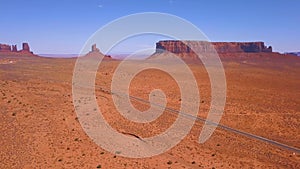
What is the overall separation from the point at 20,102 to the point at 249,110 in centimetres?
2176

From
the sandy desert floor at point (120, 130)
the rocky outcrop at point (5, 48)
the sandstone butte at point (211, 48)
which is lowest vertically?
the sandy desert floor at point (120, 130)

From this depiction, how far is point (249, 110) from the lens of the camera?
103 feet

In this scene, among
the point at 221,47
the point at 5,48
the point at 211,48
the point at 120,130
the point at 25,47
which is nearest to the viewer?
the point at 120,130

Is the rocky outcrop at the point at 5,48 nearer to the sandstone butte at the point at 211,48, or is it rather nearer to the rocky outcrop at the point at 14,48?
the rocky outcrop at the point at 14,48

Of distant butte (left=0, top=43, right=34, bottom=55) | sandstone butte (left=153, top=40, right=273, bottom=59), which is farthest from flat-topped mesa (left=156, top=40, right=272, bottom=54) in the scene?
distant butte (left=0, top=43, right=34, bottom=55)

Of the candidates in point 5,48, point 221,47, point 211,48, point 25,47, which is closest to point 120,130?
point 211,48

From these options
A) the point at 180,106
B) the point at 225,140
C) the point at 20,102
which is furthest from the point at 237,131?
the point at 20,102

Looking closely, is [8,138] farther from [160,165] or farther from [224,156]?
[224,156]

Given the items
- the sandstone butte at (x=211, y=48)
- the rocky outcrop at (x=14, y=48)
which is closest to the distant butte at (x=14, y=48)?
the rocky outcrop at (x=14, y=48)

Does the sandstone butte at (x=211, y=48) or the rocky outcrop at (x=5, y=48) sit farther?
the rocky outcrop at (x=5, y=48)

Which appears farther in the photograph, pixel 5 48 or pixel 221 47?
pixel 5 48

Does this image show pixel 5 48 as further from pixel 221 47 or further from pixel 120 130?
pixel 120 130

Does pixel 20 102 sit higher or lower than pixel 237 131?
higher

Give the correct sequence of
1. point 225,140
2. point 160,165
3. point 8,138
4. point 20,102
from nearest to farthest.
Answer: point 160,165 → point 8,138 → point 225,140 → point 20,102
